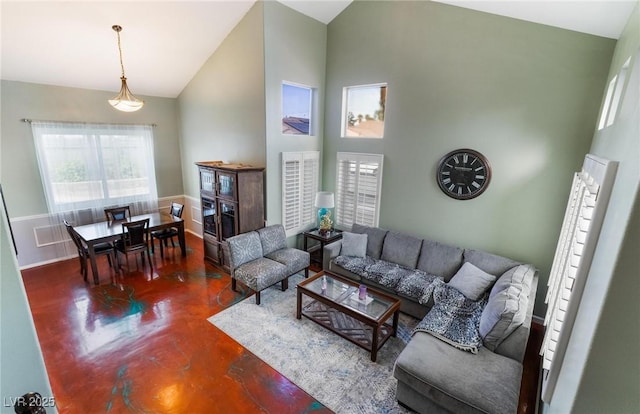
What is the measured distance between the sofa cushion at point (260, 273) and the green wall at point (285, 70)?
0.90 metres

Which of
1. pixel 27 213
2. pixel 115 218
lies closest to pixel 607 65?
pixel 115 218

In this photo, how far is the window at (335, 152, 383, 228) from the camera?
4.82m

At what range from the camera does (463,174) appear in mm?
3977

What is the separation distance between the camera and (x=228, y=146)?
204 inches

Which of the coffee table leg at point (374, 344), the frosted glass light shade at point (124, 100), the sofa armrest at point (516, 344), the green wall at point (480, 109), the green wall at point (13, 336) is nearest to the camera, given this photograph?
the green wall at point (13, 336)

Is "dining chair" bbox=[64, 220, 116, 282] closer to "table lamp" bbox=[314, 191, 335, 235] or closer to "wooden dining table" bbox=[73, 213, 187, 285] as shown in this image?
"wooden dining table" bbox=[73, 213, 187, 285]

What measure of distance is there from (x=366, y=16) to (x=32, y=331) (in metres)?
5.31

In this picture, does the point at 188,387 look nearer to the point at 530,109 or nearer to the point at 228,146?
the point at 228,146

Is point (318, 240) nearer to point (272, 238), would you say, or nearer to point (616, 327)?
point (272, 238)

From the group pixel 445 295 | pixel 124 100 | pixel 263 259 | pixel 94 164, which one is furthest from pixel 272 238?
pixel 94 164

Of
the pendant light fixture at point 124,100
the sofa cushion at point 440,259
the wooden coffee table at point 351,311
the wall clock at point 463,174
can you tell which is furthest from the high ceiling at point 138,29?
the wooden coffee table at point 351,311

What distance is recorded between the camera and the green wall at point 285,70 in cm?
425

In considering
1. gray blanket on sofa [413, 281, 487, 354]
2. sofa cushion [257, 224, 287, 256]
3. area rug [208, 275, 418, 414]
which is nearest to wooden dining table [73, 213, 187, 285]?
sofa cushion [257, 224, 287, 256]

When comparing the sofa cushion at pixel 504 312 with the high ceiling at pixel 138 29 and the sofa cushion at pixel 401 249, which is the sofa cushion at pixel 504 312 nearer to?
the sofa cushion at pixel 401 249
